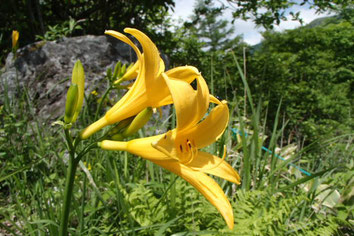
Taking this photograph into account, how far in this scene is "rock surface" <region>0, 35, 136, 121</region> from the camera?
3057 mm

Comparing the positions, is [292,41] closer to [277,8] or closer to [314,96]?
[314,96]

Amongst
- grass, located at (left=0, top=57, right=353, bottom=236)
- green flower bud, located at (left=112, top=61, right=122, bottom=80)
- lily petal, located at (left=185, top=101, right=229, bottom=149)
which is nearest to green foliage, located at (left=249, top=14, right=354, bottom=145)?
grass, located at (left=0, top=57, right=353, bottom=236)

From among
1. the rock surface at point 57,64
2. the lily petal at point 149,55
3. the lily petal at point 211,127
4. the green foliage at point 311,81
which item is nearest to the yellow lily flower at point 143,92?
the lily petal at point 149,55

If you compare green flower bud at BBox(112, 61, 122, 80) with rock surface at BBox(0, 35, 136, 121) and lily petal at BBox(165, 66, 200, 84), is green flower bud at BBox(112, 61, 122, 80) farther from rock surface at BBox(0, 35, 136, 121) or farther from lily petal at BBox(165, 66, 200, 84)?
rock surface at BBox(0, 35, 136, 121)

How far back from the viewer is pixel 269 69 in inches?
218

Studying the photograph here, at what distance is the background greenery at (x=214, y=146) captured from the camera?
1.44 m

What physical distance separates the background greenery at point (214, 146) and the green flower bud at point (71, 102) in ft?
1.31

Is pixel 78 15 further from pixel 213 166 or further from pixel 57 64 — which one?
pixel 213 166

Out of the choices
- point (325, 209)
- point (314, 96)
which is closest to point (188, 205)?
point (325, 209)

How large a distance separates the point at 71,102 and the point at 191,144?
1.24 feet

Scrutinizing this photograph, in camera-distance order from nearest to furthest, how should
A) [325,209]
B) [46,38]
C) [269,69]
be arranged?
[325,209], [46,38], [269,69]

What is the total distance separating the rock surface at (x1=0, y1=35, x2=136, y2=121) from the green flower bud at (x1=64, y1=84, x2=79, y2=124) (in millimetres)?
2234

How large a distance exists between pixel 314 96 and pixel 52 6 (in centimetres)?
513

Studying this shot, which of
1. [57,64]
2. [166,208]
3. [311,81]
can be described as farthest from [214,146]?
[311,81]
